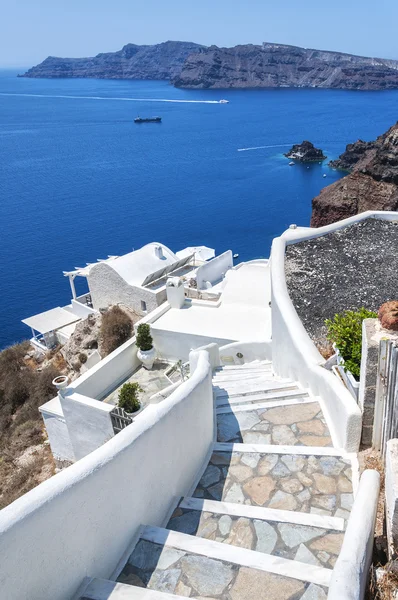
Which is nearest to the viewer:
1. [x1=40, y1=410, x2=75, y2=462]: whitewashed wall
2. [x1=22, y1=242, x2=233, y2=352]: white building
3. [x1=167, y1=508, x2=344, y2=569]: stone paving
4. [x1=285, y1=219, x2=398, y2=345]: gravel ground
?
[x1=167, y1=508, x2=344, y2=569]: stone paving

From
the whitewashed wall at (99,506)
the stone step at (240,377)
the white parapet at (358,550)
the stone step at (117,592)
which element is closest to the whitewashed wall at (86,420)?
the stone step at (240,377)

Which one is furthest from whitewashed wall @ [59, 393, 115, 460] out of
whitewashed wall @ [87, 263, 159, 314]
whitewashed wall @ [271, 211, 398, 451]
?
whitewashed wall @ [87, 263, 159, 314]

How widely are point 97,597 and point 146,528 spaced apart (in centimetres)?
81

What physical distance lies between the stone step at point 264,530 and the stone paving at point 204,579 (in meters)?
0.46

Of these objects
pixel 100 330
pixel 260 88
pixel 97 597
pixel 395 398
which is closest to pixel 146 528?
pixel 97 597

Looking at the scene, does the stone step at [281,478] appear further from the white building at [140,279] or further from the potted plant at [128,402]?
the white building at [140,279]

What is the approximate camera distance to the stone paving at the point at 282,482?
15.2 ft

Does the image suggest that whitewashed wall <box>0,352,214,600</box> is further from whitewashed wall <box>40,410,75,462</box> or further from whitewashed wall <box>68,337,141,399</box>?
whitewashed wall <box>40,410,75,462</box>

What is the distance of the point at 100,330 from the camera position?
20.2m

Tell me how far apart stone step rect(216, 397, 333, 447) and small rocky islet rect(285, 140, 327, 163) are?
71.5 metres

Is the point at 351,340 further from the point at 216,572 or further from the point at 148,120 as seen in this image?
the point at 148,120

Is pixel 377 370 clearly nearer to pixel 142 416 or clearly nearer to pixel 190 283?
pixel 142 416

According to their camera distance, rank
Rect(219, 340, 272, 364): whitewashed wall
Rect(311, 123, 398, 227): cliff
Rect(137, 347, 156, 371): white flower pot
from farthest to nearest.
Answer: Rect(311, 123, 398, 227): cliff → Rect(137, 347, 156, 371): white flower pot → Rect(219, 340, 272, 364): whitewashed wall

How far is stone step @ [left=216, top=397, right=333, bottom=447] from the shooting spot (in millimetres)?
5824
